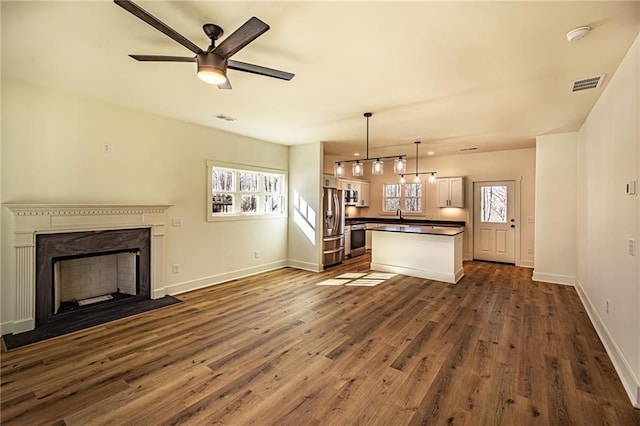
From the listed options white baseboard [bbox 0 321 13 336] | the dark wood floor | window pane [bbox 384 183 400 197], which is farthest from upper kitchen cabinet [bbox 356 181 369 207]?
white baseboard [bbox 0 321 13 336]

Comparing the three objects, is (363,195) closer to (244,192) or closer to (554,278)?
(244,192)

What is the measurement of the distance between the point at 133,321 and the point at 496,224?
24.7 ft

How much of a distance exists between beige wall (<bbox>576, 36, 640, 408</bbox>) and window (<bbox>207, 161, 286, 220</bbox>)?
16.6ft

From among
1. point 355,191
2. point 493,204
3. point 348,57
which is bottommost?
point 493,204

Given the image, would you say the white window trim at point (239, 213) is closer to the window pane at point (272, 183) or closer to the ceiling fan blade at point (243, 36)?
the window pane at point (272, 183)

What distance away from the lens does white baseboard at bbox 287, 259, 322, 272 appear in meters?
6.01

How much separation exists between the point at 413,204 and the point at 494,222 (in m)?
2.09

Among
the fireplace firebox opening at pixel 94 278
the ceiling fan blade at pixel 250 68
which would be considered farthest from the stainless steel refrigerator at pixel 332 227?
the ceiling fan blade at pixel 250 68

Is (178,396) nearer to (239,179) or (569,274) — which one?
(239,179)

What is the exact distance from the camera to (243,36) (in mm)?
1797

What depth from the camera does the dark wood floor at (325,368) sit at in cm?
196

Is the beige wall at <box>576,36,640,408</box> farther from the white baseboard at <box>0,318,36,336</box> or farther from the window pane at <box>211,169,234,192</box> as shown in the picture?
the white baseboard at <box>0,318,36,336</box>

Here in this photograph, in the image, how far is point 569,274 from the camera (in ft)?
16.8

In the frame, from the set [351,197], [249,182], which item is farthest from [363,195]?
[249,182]
